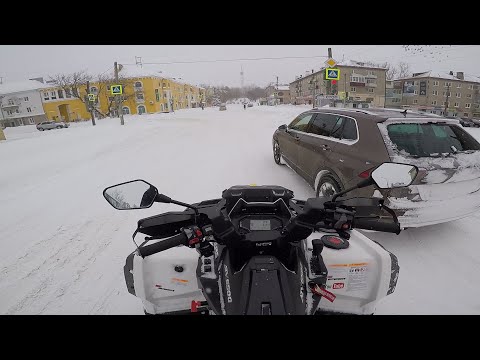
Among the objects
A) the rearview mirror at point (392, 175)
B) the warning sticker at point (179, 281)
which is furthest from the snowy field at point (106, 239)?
the rearview mirror at point (392, 175)

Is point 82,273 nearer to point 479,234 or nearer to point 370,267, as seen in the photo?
point 370,267

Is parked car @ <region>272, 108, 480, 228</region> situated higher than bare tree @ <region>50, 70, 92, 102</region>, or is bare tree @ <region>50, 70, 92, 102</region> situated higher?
bare tree @ <region>50, 70, 92, 102</region>

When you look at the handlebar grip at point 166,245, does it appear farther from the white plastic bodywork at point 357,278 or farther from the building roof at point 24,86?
the building roof at point 24,86

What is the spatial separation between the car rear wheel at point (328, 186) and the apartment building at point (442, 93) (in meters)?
33.4

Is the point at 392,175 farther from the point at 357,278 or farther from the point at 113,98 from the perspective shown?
the point at 113,98

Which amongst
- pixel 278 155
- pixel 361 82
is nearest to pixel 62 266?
pixel 278 155

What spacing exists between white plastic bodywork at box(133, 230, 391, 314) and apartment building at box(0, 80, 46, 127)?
49.1 meters

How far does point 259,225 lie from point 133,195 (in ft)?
2.58

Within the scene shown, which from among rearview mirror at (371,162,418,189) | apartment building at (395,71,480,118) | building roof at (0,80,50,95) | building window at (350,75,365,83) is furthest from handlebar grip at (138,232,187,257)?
building window at (350,75,365,83)

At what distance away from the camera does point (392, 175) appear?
163cm

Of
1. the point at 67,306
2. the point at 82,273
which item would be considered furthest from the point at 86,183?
the point at 67,306

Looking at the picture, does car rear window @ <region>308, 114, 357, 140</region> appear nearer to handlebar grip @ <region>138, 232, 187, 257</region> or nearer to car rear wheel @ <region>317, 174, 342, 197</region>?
car rear wheel @ <region>317, 174, 342, 197</region>

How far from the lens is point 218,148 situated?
1008 centimetres

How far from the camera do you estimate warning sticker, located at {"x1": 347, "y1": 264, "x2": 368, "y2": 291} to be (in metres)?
1.91
